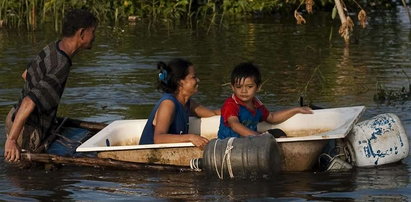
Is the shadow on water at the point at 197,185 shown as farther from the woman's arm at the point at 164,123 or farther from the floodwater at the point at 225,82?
the woman's arm at the point at 164,123

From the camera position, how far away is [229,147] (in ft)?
27.9

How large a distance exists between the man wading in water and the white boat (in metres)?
0.49

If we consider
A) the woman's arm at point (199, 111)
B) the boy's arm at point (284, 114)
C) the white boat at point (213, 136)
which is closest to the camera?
the white boat at point (213, 136)

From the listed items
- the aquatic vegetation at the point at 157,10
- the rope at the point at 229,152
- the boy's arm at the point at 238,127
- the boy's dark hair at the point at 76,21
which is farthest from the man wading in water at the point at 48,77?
the aquatic vegetation at the point at 157,10

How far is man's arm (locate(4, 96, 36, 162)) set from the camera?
8.72 m

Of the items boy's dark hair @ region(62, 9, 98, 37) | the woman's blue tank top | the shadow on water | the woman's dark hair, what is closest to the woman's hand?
the shadow on water

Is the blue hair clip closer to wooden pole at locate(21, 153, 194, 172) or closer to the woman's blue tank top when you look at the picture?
the woman's blue tank top

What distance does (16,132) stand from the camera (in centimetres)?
873

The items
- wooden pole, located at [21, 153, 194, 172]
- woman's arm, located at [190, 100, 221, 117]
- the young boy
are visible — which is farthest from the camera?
woman's arm, located at [190, 100, 221, 117]

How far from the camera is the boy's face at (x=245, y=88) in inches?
353

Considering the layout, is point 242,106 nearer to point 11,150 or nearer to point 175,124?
point 175,124

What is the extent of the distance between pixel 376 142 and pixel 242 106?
1.14m

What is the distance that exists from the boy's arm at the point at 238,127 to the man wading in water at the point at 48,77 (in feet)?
4.48

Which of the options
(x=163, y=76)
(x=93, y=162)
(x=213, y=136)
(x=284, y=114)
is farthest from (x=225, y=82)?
(x=93, y=162)
